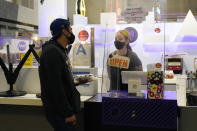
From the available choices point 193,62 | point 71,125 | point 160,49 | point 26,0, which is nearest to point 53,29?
point 71,125

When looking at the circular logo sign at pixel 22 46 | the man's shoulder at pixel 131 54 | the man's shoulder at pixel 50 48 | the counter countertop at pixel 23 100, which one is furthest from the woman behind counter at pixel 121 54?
the circular logo sign at pixel 22 46

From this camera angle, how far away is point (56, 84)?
184 centimetres

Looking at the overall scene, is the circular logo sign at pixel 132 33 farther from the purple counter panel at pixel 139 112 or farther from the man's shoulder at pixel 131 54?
the purple counter panel at pixel 139 112

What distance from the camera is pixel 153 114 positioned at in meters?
1.84

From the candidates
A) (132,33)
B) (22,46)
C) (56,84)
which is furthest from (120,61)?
(22,46)

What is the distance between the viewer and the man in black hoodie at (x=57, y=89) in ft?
6.07

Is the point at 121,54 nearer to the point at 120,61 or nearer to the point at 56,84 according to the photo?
the point at 120,61

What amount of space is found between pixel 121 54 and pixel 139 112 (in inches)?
21.5

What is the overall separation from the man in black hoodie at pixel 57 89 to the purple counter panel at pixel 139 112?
0.26 m

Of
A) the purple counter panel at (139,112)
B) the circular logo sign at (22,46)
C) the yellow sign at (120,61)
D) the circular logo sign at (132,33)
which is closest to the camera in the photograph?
the purple counter panel at (139,112)

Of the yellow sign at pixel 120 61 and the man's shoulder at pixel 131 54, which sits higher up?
the man's shoulder at pixel 131 54

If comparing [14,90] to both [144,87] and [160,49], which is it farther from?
[160,49]

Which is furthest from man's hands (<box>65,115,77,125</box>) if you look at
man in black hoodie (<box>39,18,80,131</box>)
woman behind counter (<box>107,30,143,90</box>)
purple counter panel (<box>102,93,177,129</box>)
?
woman behind counter (<box>107,30,143,90</box>)

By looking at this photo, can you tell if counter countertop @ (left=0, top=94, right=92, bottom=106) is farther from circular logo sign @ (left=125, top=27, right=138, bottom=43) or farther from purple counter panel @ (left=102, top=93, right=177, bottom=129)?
circular logo sign @ (left=125, top=27, right=138, bottom=43)
